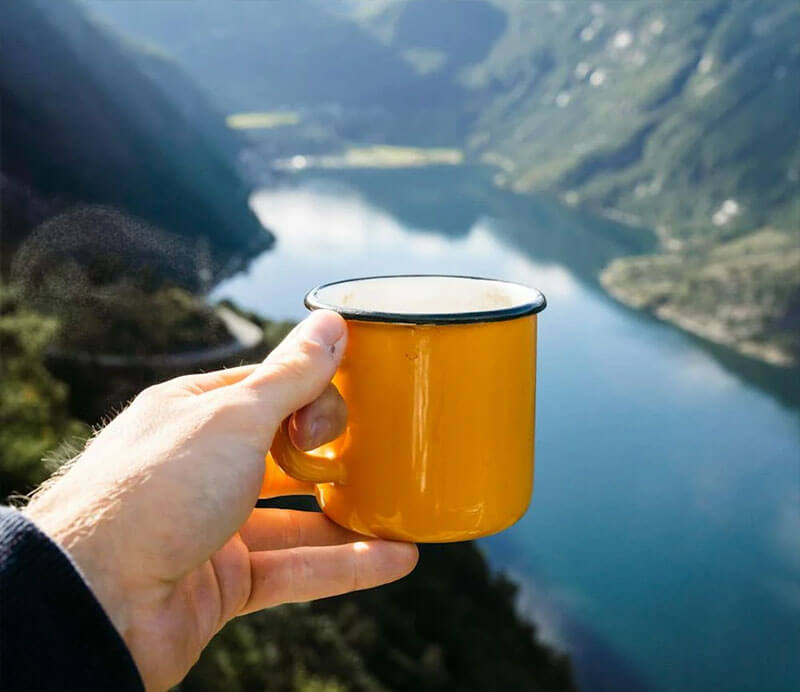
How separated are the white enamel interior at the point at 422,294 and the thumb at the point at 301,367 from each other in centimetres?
15

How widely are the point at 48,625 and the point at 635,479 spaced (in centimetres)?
1796

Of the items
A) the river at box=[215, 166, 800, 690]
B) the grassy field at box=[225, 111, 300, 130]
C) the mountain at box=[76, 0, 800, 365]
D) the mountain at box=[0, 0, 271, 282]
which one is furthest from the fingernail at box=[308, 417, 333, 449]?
the grassy field at box=[225, 111, 300, 130]

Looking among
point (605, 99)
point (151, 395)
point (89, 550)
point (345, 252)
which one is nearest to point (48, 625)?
point (89, 550)

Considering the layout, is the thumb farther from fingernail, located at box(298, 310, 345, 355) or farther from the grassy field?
the grassy field

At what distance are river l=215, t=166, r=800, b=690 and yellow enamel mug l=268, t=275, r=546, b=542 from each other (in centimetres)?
817

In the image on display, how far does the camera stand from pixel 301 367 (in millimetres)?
863

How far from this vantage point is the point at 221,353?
36.6ft

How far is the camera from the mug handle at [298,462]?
2.92 ft

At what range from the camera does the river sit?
1452cm

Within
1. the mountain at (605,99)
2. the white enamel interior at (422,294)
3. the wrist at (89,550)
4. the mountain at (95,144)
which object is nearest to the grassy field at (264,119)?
the mountain at (605,99)

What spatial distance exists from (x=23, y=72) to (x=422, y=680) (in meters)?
9.13

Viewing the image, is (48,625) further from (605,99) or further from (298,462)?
(605,99)

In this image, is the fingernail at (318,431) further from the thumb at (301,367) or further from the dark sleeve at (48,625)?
the dark sleeve at (48,625)

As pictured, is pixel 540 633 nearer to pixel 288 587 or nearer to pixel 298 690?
pixel 298 690
